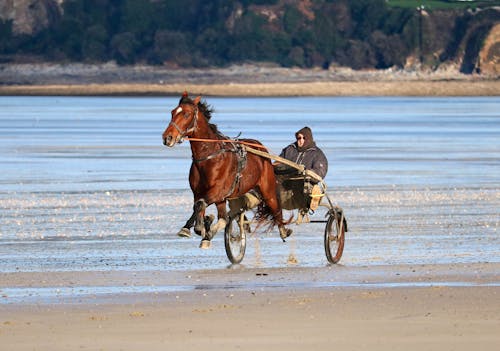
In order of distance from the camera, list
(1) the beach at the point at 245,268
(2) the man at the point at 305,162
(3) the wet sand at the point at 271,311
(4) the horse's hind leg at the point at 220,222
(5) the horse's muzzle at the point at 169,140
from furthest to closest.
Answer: (2) the man at the point at 305,162 < (4) the horse's hind leg at the point at 220,222 < (5) the horse's muzzle at the point at 169,140 < (1) the beach at the point at 245,268 < (3) the wet sand at the point at 271,311

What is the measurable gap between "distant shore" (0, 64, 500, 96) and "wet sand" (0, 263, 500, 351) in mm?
104384

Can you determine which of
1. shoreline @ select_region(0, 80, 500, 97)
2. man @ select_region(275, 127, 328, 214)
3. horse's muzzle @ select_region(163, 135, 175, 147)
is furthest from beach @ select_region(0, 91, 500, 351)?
shoreline @ select_region(0, 80, 500, 97)

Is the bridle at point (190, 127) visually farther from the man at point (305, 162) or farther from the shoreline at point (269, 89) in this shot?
the shoreline at point (269, 89)

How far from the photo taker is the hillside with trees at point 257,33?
14638 cm

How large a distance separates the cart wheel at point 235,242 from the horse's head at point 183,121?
123 centimetres

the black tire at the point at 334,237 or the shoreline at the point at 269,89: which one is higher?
the black tire at the point at 334,237

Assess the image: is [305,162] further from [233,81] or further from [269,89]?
[233,81]

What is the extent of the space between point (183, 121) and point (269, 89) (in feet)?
355

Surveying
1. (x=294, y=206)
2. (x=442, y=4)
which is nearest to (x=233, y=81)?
(x=442, y=4)

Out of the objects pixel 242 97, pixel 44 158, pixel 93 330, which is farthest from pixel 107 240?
pixel 242 97

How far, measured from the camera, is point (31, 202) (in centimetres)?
2230

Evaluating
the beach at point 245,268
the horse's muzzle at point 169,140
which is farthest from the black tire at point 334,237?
the horse's muzzle at point 169,140

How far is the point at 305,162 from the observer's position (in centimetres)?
1598

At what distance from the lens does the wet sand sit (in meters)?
10.2
